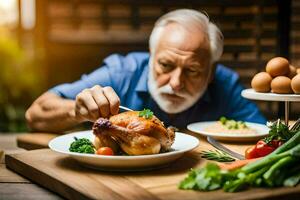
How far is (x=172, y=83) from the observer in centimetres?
287

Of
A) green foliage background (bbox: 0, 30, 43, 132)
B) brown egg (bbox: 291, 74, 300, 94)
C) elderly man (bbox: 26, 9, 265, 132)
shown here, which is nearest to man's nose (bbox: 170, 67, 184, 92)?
elderly man (bbox: 26, 9, 265, 132)

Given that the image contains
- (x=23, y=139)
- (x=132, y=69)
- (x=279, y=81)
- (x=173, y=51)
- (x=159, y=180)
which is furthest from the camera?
(x=132, y=69)

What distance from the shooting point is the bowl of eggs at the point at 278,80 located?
7.15 feet

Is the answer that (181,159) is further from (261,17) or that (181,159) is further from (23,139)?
(261,17)

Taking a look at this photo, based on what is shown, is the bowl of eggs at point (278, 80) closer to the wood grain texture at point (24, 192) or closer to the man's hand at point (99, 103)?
the man's hand at point (99, 103)

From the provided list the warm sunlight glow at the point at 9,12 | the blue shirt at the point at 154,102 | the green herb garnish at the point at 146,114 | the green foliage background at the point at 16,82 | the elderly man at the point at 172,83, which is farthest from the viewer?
the warm sunlight glow at the point at 9,12

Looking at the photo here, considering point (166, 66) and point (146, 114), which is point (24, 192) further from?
point (166, 66)

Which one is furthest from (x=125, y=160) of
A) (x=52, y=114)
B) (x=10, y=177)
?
(x=52, y=114)

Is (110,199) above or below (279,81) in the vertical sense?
below

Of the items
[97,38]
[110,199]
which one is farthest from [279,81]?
[97,38]

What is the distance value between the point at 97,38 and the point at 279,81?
299cm

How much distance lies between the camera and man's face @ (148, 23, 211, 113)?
9.56 ft

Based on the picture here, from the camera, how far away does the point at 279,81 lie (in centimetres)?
221

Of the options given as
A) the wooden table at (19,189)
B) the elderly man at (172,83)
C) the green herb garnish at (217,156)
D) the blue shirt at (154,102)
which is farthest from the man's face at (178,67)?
the wooden table at (19,189)
